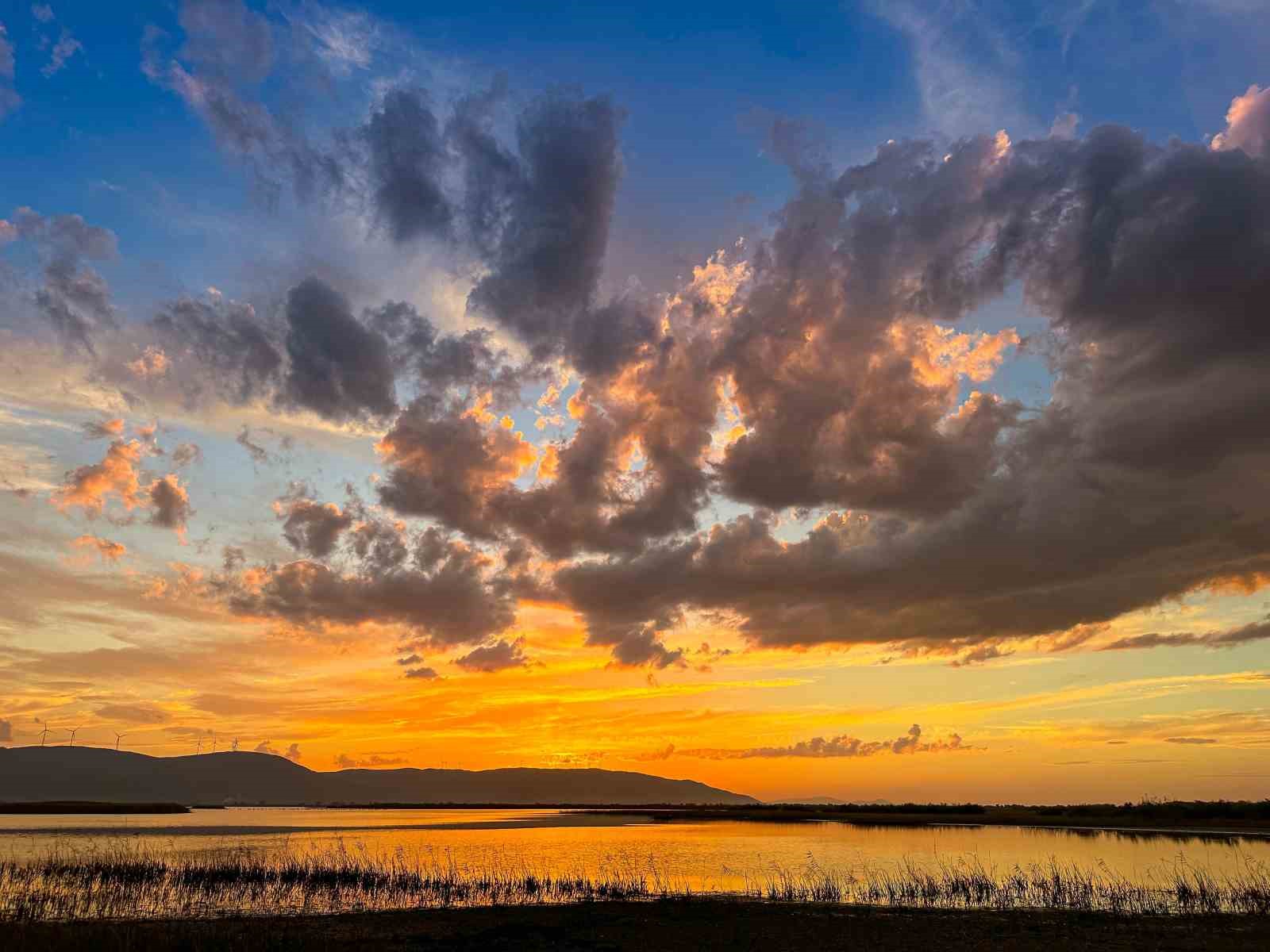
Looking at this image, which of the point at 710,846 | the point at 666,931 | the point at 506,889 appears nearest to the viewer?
the point at 666,931

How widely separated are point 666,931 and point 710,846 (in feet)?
166

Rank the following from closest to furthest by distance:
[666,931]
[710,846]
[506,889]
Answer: [666,931], [506,889], [710,846]

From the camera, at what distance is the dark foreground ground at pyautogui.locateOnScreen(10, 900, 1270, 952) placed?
29062 mm

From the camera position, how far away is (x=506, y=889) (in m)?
46.4

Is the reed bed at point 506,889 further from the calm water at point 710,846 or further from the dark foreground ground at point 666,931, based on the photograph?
the dark foreground ground at point 666,931

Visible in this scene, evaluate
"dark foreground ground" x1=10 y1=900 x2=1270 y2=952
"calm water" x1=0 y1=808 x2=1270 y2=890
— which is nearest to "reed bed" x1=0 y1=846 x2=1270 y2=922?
"calm water" x1=0 y1=808 x2=1270 y2=890

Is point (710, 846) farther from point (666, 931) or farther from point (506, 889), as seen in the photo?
point (666, 931)

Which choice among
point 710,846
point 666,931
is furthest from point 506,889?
point 710,846

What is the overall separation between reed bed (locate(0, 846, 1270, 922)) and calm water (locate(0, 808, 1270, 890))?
3206mm

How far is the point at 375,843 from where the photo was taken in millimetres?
84625

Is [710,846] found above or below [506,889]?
below

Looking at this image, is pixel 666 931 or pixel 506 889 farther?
pixel 506 889

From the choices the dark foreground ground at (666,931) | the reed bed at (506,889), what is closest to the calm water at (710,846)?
the reed bed at (506,889)

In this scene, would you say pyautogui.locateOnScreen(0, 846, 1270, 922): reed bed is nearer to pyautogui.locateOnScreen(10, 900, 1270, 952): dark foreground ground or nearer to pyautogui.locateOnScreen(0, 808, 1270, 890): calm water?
pyautogui.locateOnScreen(0, 808, 1270, 890): calm water
